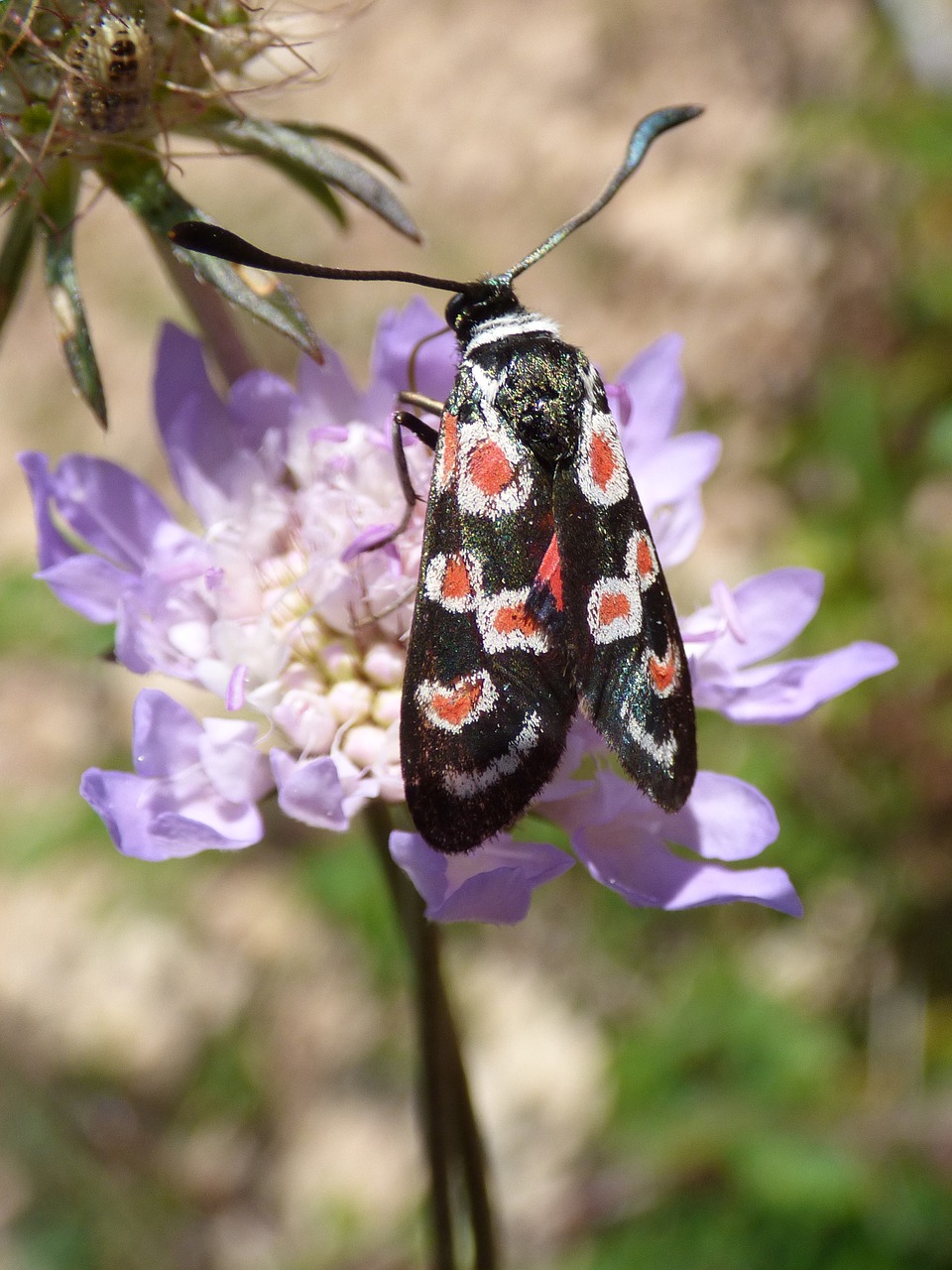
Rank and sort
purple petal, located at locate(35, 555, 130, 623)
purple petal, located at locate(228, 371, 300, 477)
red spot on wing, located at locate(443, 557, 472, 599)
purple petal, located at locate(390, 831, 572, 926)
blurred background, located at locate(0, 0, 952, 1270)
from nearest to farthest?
1. purple petal, located at locate(390, 831, 572, 926)
2. red spot on wing, located at locate(443, 557, 472, 599)
3. purple petal, located at locate(35, 555, 130, 623)
4. purple petal, located at locate(228, 371, 300, 477)
5. blurred background, located at locate(0, 0, 952, 1270)

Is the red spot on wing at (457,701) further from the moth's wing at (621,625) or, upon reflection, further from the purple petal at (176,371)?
the purple petal at (176,371)

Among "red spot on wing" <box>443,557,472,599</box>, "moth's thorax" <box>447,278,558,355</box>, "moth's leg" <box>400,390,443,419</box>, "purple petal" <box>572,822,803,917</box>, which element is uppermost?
"moth's thorax" <box>447,278,558,355</box>

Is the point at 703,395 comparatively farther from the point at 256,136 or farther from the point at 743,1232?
the point at 256,136

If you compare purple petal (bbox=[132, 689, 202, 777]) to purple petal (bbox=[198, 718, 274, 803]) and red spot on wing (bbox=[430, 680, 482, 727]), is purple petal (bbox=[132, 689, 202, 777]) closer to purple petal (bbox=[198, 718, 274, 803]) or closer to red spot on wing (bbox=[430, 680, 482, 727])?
purple petal (bbox=[198, 718, 274, 803])

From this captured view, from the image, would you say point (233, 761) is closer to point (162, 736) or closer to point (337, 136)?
point (162, 736)

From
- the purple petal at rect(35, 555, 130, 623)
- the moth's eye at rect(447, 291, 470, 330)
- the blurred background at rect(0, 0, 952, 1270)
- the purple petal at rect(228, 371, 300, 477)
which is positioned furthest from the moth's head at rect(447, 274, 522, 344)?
the blurred background at rect(0, 0, 952, 1270)

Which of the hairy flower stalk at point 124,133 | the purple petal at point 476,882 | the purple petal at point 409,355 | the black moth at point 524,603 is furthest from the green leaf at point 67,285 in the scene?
the purple petal at point 476,882
